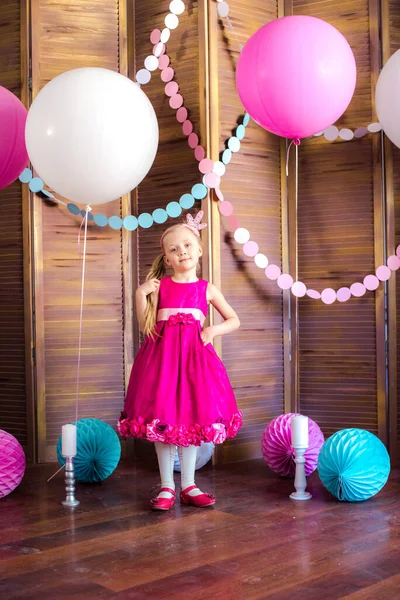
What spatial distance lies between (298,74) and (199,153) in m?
0.77

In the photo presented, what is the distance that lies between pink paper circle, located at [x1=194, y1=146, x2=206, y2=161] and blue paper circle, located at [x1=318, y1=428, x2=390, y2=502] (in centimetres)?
140

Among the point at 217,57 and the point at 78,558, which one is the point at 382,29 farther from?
the point at 78,558

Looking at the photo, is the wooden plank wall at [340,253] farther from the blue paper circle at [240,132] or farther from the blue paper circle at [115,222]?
the blue paper circle at [115,222]

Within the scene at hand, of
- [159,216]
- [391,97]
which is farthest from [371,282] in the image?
[159,216]

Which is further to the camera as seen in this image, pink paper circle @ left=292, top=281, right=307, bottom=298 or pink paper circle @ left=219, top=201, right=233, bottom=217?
pink paper circle @ left=292, top=281, right=307, bottom=298

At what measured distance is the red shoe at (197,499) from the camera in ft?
9.05

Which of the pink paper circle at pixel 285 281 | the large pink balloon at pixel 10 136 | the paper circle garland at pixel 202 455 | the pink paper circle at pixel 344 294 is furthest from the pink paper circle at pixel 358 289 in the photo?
the large pink balloon at pixel 10 136

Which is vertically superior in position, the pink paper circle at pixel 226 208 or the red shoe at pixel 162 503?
the pink paper circle at pixel 226 208

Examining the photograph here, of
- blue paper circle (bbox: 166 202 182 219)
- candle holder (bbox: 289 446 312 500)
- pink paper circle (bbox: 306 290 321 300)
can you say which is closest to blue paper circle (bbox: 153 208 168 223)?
blue paper circle (bbox: 166 202 182 219)

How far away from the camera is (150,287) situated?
9.55 ft

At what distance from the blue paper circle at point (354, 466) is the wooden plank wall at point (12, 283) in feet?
4.97

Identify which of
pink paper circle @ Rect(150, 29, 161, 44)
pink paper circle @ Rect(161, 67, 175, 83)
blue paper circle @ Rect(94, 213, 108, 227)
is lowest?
blue paper circle @ Rect(94, 213, 108, 227)

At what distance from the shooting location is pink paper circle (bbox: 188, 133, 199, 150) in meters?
3.47

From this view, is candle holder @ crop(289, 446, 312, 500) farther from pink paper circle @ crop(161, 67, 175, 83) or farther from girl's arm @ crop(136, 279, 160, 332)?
pink paper circle @ crop(161, 67, 175, 83)
